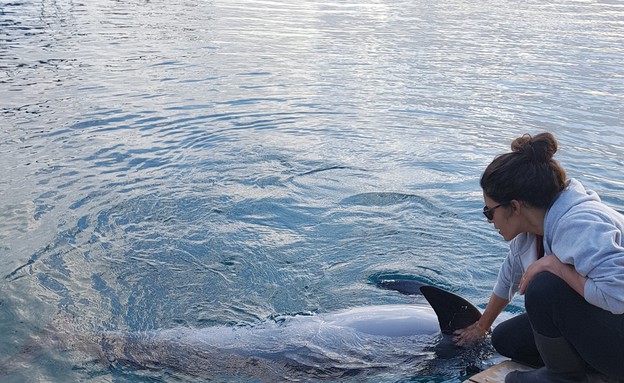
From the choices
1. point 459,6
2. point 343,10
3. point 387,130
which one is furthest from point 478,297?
point 459,6

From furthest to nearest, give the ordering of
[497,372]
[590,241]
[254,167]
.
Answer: [254,167]
[497,372]
[590,241]

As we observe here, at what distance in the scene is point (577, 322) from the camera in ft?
12.3

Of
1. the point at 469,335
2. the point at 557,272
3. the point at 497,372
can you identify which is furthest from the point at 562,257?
the point at 469,335

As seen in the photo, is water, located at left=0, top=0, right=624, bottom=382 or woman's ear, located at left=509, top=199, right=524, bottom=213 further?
water, located at left=0, top=0, right=624, bottom=382

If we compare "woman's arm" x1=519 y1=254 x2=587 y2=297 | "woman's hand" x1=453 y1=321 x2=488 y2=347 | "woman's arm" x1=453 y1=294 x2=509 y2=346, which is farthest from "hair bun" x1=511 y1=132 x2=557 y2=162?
"woman's hand" x1=453 y1=321 x2=488 y2=347

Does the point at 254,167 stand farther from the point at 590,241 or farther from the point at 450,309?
the point at 590,241

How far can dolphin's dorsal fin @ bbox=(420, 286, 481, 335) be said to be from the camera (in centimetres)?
491

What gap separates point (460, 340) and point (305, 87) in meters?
10.9

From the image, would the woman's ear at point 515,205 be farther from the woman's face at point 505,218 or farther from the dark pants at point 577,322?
the dark pants at point 577,322

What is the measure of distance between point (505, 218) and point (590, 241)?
23.0 inches

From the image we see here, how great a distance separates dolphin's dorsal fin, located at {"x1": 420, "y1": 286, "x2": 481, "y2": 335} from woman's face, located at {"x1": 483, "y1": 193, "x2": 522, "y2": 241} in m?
0.97

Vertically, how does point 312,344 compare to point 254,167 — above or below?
above

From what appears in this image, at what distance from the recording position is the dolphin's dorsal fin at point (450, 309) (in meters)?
4.91

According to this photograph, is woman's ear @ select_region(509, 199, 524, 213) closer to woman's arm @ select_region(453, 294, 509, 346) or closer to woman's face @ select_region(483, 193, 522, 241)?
woman's face @ select_region(483, 193, 522, 241)
